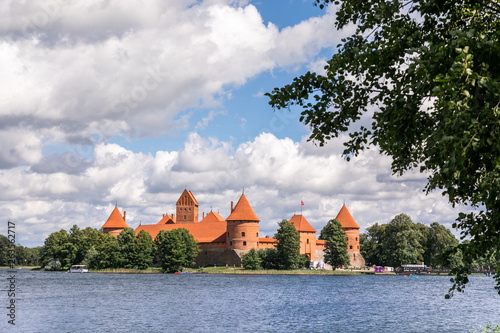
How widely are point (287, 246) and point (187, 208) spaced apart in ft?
148

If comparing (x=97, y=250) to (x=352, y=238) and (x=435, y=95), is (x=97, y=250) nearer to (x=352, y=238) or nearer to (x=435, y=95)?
(x=352, y=238)

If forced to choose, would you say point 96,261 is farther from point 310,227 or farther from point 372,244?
point 372,244

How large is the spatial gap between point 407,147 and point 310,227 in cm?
8087

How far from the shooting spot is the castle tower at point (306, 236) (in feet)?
282

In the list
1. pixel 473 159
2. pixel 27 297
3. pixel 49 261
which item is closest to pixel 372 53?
pixel 473 159

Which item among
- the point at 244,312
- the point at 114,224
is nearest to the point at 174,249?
the point at 114,224

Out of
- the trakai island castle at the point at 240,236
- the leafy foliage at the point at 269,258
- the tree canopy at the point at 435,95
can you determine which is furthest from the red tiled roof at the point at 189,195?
the tree canopy at the point at 435,95

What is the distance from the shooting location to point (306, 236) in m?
86.7

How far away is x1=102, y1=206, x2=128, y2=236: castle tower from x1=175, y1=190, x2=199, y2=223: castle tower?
50.3ft

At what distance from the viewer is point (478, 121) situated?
5.29 m

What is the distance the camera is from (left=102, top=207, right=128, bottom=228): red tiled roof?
96.8 meters

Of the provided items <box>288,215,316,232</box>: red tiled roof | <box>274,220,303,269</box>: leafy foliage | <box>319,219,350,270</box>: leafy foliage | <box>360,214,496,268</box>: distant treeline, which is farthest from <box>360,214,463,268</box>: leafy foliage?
<box>274,220,303,269</box>: leafy foliage

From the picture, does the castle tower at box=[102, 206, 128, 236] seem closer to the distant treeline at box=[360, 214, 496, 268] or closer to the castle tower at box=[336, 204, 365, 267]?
the castle tower at box=[336, 204, 365, 267]

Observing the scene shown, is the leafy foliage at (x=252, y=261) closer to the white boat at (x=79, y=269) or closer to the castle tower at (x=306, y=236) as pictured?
the castle tower at (x=306, y=236)
